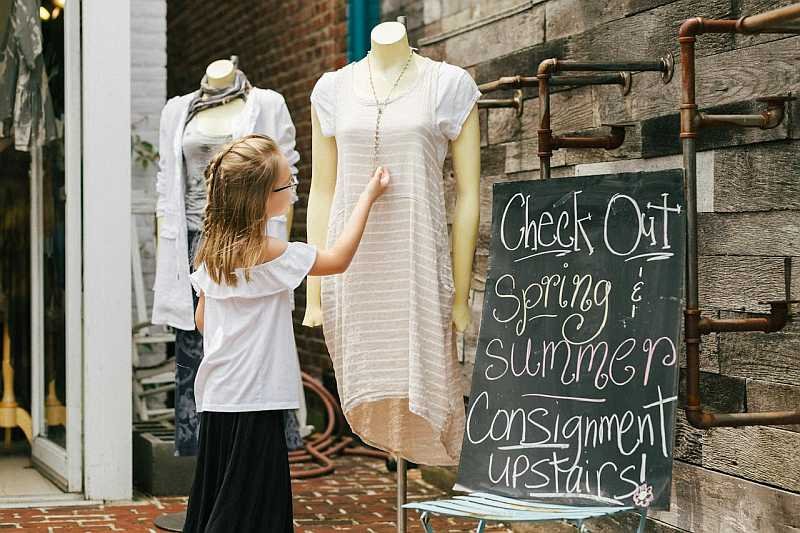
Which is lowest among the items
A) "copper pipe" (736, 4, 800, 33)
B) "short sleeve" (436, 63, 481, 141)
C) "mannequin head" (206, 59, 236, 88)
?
"short sleeve" (436, 63, 481, 141)

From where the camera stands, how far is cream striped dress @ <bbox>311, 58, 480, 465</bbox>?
13.1 feet

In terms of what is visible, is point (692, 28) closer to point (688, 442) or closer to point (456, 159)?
point (456, 159)

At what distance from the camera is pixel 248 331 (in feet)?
12.5

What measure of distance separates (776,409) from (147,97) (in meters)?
4.62

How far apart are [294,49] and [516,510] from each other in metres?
5.43

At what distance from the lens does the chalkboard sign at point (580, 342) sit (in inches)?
134

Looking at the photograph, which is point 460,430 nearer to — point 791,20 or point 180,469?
point 791,20

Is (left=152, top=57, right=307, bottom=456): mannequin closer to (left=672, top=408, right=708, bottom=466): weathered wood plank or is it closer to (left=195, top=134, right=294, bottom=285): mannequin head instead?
(left=195, top=134, right=294, bottom=285): mannequin head

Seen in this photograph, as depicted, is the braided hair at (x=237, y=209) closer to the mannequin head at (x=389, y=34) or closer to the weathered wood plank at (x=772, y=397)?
the mannequin head at (x=389, y=34)

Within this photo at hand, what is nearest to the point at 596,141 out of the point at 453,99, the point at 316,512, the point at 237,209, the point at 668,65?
the point at 668,65

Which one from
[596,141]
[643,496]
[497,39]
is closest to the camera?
[643,496]

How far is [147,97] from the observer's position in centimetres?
738

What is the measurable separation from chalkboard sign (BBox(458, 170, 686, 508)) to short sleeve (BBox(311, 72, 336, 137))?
589mm

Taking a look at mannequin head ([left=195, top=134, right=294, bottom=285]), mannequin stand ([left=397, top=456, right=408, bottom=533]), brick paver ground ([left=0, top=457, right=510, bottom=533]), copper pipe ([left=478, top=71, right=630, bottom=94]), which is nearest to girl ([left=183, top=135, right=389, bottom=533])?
mannequin head ([left=195, top=134, right=294, bottom=285])
